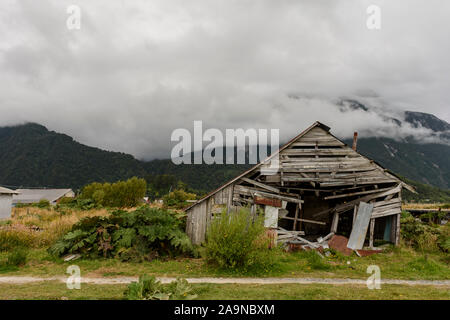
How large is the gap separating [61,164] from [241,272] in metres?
127

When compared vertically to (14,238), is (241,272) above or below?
below

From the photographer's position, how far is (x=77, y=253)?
11336 mm

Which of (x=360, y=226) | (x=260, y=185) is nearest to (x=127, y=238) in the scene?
(x=260, y=185)

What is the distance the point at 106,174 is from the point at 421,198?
336ft

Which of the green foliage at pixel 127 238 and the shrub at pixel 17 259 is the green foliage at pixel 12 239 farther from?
the green foliage at pixel 127 238

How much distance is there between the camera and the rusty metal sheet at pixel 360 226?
14281 millimetres

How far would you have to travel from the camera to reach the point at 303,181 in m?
14.4

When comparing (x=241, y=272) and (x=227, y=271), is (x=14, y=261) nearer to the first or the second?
(x=227, y=271)

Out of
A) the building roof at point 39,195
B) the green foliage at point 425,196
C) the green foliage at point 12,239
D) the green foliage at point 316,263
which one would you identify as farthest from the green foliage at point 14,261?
the green foliage at point 425,196

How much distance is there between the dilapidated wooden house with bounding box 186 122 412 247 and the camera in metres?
14.2

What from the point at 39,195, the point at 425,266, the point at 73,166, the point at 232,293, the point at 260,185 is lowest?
the point at 39,195
